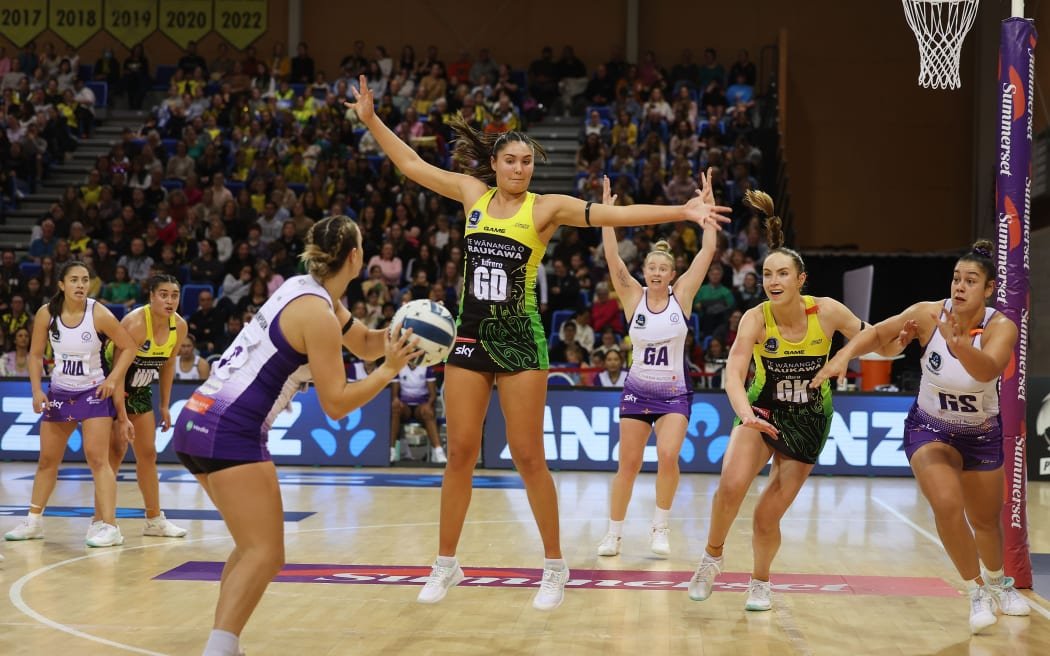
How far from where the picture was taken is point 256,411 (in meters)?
4.64

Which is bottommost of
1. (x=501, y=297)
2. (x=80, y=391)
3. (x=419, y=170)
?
(x=80, y=391)

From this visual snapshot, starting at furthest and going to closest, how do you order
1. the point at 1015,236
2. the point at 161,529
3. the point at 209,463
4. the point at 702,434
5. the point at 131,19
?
the point at 131,19
the point at 702,434
the point at 161,529
the point at 1015,236
the point at 209,463

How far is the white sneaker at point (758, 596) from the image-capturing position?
6.41 m

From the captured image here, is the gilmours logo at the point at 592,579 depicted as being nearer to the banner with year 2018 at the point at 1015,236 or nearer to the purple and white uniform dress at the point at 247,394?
the banner with year 2018 at the point at 1015,236

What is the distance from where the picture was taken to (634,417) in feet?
28.0

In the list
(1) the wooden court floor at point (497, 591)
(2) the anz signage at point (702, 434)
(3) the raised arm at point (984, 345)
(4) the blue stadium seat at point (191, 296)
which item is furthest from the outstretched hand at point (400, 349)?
(4) the blue stadium seat at point (191, 296)

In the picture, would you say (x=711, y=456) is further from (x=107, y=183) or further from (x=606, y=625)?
(x=107, y=183)

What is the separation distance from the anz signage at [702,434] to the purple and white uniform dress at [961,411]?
749 cm

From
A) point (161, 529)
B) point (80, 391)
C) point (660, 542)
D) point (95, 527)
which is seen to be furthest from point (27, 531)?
point (660, 542)

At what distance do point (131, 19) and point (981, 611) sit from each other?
2359 cm

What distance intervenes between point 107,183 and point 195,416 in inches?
677

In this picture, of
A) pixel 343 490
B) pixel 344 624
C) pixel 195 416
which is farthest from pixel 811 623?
pixel 343 490

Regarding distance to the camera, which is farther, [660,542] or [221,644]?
[660,542]

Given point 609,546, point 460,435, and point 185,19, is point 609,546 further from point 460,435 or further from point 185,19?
point 185,19
